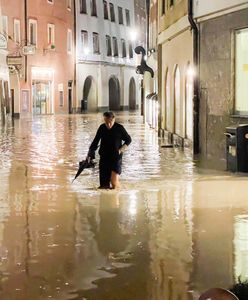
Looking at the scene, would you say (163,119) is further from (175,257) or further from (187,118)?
(175,257)

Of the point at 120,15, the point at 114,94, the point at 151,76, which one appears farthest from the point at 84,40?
the point at 151,76

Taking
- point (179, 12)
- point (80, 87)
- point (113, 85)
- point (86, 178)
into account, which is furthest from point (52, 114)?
point (86, 178)

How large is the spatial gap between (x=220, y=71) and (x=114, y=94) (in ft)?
180

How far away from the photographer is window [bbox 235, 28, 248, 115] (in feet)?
57.3

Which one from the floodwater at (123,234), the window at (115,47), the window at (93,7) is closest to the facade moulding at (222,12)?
the floodwater at (123,234)

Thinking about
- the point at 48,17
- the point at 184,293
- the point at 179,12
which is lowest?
the point at 184,293

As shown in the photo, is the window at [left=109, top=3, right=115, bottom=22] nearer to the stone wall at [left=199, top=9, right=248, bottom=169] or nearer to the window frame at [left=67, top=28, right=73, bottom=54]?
the window frame at [left=67, top=28, right=73, bottom=54]

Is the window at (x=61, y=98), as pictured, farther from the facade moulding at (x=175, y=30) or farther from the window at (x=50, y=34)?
the facade moulding at (x=175, y=30)

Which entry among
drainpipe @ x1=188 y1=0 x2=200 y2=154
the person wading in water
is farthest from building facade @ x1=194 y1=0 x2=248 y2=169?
the person wading in water

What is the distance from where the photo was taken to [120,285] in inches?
271

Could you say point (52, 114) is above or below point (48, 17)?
below

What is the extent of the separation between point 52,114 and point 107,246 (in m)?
48.5

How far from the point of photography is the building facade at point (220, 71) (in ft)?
57.5

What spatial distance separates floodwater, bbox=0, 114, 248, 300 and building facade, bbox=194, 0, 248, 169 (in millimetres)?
2070
